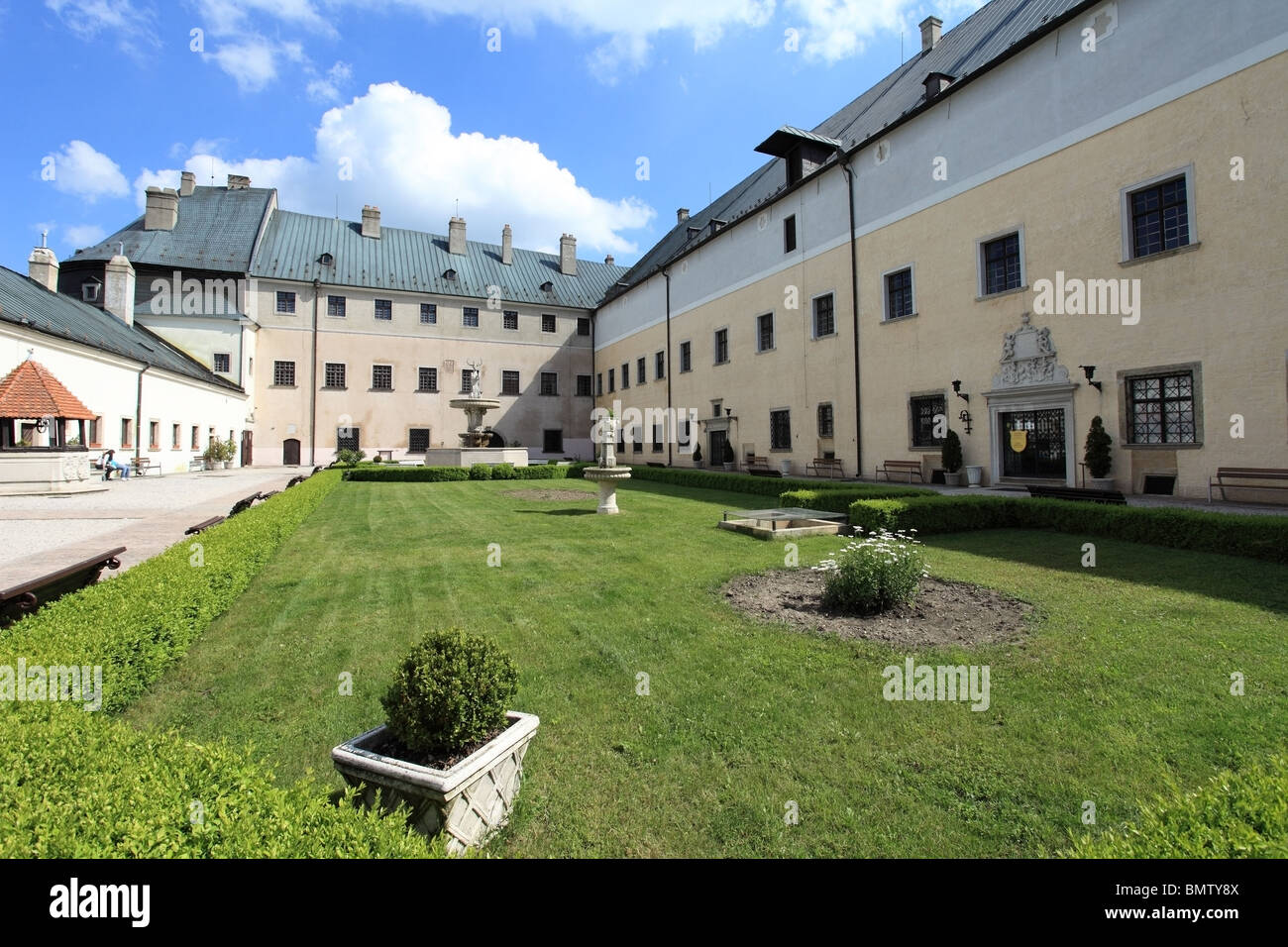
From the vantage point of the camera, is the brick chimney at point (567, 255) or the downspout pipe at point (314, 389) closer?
the downspout pipe at point (314, 389)

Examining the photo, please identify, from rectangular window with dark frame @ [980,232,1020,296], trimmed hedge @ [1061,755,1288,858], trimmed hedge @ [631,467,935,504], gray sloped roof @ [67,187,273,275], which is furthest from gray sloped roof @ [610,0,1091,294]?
gray sloped roof @ [67,187,273,275]

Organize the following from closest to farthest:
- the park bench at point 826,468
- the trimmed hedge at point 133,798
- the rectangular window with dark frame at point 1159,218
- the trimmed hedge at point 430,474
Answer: the trimmed hedge at point 133,798, the rectangular window with dark frame at point 1159,218, the park bench at point 826,468, the trimmed hedge at point 430,474

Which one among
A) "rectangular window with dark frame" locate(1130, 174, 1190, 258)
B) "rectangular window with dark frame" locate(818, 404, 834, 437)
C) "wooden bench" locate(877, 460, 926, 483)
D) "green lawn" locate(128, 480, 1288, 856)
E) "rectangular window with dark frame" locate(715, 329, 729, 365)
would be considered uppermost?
"rectangular window with dark frame" locate(715, 329, 729, 365)

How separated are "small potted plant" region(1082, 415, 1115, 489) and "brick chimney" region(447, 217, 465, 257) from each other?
42.2m

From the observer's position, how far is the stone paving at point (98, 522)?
327 inches

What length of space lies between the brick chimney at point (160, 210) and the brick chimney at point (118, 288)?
601 cm

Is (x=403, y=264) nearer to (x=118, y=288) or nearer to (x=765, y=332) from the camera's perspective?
(x=118, y=288)

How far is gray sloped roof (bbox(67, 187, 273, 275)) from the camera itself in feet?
121

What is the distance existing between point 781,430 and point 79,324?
29083 mm

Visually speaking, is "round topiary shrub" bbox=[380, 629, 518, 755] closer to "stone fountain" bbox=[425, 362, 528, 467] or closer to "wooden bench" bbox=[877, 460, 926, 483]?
"wooden bench" bbox=[877, 460, 926, 483]

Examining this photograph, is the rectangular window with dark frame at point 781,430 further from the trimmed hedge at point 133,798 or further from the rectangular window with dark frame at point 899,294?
the trimmed hedge at point 133,798

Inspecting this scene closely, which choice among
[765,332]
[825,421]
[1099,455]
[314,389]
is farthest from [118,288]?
[1099,455]

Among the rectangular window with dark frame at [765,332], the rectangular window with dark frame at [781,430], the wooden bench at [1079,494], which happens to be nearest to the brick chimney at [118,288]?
the rectangular window with dark frame at [765,332]
